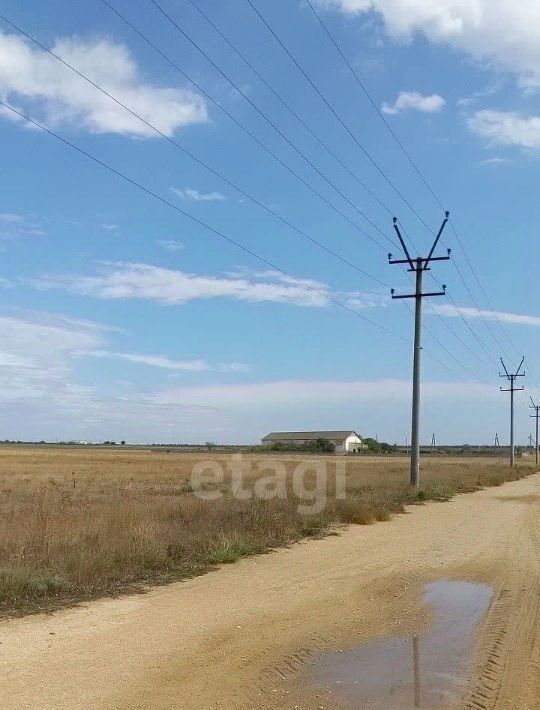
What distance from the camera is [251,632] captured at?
780 centimetres

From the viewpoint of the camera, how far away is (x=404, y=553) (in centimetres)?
1390

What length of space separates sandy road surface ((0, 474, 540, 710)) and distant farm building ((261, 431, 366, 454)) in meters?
144

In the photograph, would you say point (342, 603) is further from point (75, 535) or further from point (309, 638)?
point (75, 535)

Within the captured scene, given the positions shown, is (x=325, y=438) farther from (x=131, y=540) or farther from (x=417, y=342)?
(x=131, y=540)

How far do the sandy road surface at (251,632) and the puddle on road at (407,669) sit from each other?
21 centimetres

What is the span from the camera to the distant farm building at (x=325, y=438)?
163225 millimetres

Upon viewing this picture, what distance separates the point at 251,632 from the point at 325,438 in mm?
160826

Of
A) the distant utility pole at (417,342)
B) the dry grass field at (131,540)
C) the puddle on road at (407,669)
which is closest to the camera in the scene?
the puddle on road at (407,669)

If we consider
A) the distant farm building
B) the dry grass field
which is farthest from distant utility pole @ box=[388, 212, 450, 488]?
the distant farm building

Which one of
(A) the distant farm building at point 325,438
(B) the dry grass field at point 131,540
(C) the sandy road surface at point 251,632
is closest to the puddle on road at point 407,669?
(C) the sandy road surface at point 251,632

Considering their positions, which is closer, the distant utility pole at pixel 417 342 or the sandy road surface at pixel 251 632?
the sandy road surface at pixel 251 632

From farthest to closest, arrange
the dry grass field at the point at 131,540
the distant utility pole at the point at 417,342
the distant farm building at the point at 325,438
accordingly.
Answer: the distant farm building at the point at 325,438 → the distant utility pole at the point at 417,342 → the dry grass field at the point at 131,540

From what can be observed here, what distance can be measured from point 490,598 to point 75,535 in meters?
6.56

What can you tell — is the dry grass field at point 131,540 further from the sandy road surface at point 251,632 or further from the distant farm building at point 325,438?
the distant farm building at point 325,438
